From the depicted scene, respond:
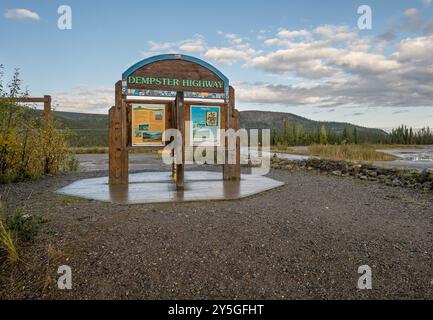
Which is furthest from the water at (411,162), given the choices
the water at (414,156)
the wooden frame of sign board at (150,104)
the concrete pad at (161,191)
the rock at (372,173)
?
the wooden frame of sign board at (150,104)

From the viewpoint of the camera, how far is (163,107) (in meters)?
8.61

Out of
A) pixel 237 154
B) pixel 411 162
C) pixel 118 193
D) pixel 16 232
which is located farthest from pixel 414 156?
pixel 16 232

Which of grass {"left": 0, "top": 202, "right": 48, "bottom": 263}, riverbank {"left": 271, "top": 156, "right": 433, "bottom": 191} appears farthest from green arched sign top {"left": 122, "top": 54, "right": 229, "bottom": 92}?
riverbank {"left": 271, "top": 156, "right": 433, "bottom": 191}

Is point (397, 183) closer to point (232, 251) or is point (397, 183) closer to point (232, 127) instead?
point (232, 127)

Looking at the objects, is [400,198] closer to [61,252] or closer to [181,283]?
[181,283]

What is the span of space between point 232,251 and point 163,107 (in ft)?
18.3

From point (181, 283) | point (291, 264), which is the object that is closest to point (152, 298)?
point (181, 283)

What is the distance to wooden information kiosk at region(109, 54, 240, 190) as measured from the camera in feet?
27.2

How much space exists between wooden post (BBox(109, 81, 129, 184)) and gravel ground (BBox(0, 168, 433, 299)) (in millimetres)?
2540

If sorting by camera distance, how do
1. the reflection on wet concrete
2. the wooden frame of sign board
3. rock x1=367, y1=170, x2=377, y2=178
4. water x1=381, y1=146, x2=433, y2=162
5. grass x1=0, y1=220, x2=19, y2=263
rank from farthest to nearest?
1. water x1=381, y1=146, x2=433, y2=162
2. rock x1=367, y1=170, x2=377, y2=178
3. the wooden frame of sign board
4. the reflection on wet concrete
5. grass x1=0, y1=220, x2=19, y2=263

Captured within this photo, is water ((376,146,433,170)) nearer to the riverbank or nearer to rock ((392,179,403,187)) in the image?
the riverbank

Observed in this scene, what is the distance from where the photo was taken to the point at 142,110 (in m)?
8.50
